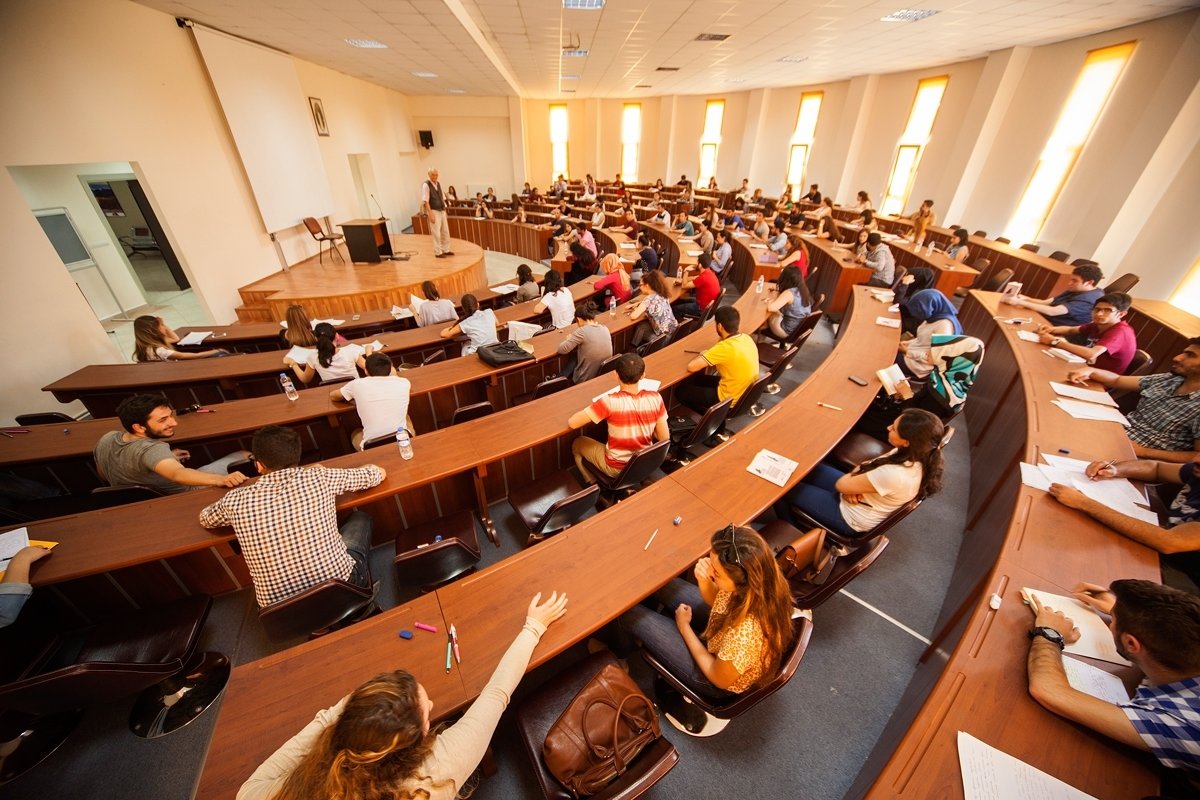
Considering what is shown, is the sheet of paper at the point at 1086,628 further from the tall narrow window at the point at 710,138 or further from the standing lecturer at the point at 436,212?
the tall narrow window at the point at 710,138

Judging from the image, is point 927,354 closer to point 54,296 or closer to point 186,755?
point 186,755

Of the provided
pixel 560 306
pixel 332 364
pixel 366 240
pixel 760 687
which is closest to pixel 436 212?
pixel 366 240

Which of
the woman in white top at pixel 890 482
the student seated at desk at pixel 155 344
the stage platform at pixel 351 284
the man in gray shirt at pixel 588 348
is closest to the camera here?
the woman in white top at pixel 890 482

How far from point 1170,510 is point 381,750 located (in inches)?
179

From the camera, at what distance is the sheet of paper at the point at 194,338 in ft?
16.9

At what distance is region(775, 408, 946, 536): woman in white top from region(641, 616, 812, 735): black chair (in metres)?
1.11

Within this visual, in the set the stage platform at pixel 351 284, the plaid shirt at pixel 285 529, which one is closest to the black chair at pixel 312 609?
the plaid shirt at pixel 285 529

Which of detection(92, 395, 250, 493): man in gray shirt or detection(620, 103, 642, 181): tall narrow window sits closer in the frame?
detection(92, 395, 250, 493): man in gray shirt

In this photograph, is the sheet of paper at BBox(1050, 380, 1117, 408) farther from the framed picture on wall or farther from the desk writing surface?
the framed picture on wall

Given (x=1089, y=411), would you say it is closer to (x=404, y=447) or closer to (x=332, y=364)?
(x=404, y=447)

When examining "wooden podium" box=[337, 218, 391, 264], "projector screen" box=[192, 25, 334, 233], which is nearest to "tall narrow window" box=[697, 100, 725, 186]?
"wooden podium" box=[337, 218, 391, 264]

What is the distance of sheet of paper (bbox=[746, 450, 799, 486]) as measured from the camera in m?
2.69

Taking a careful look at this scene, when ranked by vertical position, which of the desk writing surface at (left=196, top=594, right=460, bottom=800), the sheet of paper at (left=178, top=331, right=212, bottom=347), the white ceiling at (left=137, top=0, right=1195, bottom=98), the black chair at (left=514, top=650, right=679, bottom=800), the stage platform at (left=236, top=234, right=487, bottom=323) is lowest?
the stage platform at (left=236, top=234, right=487, bottom=323)

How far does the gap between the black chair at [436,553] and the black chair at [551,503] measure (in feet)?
1.21
